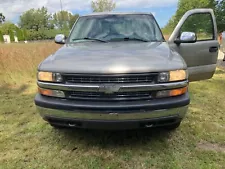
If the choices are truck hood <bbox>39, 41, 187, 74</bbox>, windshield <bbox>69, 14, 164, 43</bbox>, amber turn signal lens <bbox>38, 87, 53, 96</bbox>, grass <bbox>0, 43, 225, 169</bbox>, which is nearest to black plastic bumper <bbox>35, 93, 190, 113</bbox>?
amber turn signal lens <bbox>38, 87, 53, 96</bbox>

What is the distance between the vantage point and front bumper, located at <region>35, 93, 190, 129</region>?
93.9 inches

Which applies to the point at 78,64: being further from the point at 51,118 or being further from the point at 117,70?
the point at 51,118

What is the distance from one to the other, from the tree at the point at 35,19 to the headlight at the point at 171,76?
78.6 metres

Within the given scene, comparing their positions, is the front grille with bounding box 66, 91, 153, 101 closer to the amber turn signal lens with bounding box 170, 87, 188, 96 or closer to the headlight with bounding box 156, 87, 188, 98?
the headlight with bounding box 156, 87, 188, 98

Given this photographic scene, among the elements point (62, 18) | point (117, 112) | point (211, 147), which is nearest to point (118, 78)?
point (117, 112)

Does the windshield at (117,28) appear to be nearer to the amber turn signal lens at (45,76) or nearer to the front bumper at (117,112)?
the amber turn signal lens at (45,76)

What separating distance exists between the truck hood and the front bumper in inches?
13.3

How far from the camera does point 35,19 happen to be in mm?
74875

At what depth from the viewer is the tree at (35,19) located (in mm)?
75188

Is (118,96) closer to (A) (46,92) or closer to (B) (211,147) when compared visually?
(A) (46,92)

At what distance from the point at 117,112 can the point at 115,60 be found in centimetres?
55

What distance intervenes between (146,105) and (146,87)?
181mm

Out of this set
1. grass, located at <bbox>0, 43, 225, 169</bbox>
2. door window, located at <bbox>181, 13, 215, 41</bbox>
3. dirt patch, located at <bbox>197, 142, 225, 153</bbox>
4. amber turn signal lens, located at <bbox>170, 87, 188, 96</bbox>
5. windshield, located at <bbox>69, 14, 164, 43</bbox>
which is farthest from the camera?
door window, located at <bbox>181, 13, 215, 41</bbox>

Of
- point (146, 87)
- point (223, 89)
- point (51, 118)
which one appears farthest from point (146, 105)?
point (223, 89)
